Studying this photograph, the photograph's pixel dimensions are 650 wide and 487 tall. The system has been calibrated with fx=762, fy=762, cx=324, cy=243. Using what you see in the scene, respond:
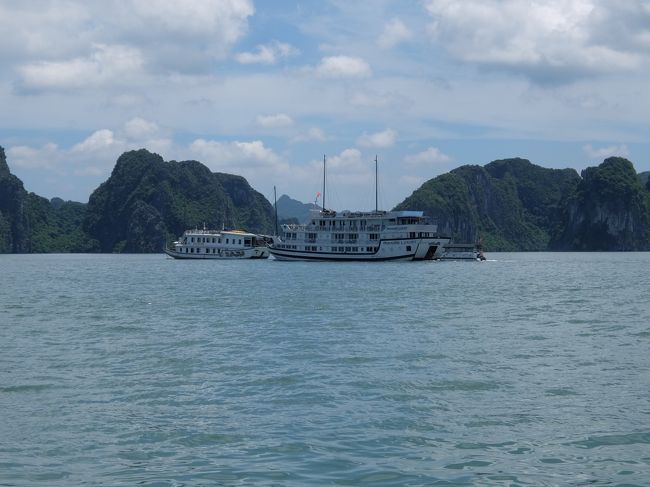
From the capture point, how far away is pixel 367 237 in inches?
4262

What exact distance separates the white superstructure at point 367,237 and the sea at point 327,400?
6988 centimetres

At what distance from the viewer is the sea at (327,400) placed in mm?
11969

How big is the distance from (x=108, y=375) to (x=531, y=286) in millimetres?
45923

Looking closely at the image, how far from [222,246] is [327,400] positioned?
121101 millimetres

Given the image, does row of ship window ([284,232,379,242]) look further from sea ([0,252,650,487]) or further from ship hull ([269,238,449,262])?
sea ([0,252,650,487])

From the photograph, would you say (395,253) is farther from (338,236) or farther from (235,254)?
(235,254)

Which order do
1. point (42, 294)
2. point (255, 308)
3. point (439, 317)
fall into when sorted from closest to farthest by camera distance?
point (439, 317)
point (255, 308)
point (42, 294)

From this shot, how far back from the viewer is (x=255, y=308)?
40.7 m

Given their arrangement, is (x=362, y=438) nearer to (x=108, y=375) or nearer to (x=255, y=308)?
(x=108, y=375)

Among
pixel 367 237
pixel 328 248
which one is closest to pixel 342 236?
pixel 328 248

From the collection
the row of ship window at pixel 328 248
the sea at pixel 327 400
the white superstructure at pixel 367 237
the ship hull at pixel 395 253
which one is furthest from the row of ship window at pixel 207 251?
the sea at pixel 327 400

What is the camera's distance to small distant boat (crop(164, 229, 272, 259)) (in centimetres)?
13425

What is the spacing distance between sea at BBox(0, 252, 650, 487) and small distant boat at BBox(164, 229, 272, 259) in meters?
97.8

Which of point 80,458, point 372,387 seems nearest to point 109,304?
point 372,387
